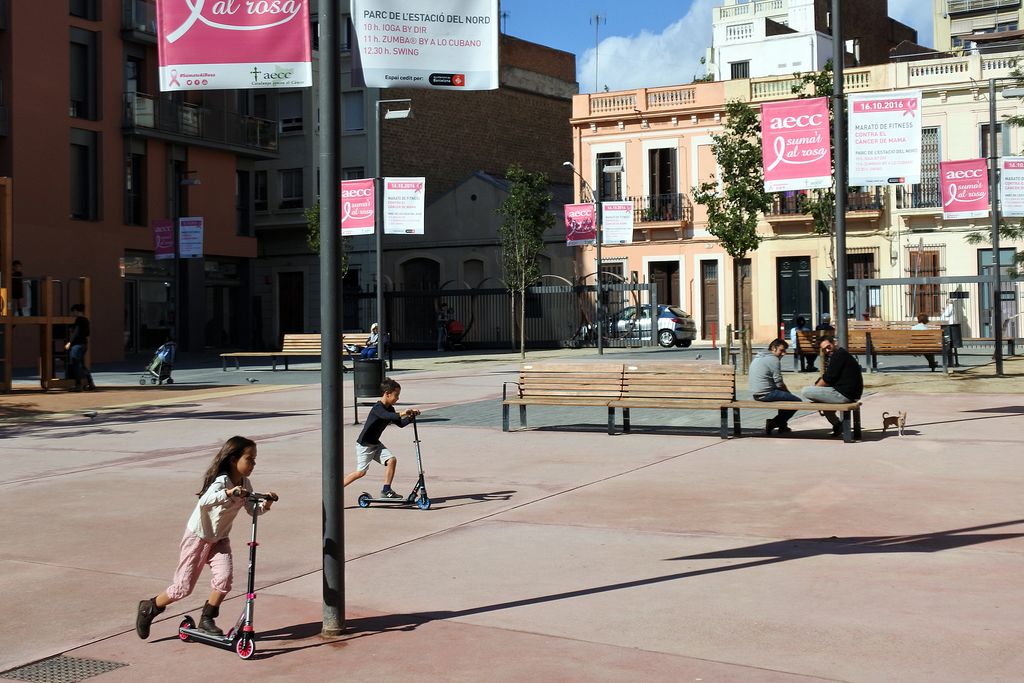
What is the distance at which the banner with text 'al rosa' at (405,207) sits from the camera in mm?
25283

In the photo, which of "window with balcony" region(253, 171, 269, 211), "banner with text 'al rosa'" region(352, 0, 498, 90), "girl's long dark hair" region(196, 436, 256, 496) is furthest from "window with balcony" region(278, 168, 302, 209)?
"girl's long dark hair" region(196, 436, 256, 496)

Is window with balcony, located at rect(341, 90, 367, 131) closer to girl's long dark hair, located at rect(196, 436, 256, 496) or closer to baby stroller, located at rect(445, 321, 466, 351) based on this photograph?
baby stroller, located at rect(445, 321, 466, 351)

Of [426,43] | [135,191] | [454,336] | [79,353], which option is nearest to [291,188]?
[135,191]

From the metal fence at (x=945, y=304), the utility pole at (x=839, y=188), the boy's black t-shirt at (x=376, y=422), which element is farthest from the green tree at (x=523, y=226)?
the boy's black t-shirt at (x=376, y=422)

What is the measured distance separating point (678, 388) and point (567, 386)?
4.93ft

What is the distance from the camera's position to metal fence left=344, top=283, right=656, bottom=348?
43.6 metres

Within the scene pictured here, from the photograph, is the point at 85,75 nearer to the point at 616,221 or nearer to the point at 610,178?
the point at 616,221

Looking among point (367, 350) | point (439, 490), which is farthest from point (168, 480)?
point (367, 350)

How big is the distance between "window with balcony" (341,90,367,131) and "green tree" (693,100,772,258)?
17287mm

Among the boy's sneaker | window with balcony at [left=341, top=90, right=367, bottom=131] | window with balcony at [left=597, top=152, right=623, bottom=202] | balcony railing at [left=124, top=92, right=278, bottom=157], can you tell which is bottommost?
the boy's sneaker

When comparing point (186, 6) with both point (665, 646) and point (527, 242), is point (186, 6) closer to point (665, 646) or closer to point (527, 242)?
point (665, 646)

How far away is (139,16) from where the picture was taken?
40344 millimetres

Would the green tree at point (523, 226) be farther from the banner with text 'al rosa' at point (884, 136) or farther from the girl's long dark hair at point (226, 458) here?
the girl's long dark hair at point (226, 458)

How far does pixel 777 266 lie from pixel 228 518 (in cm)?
3935
